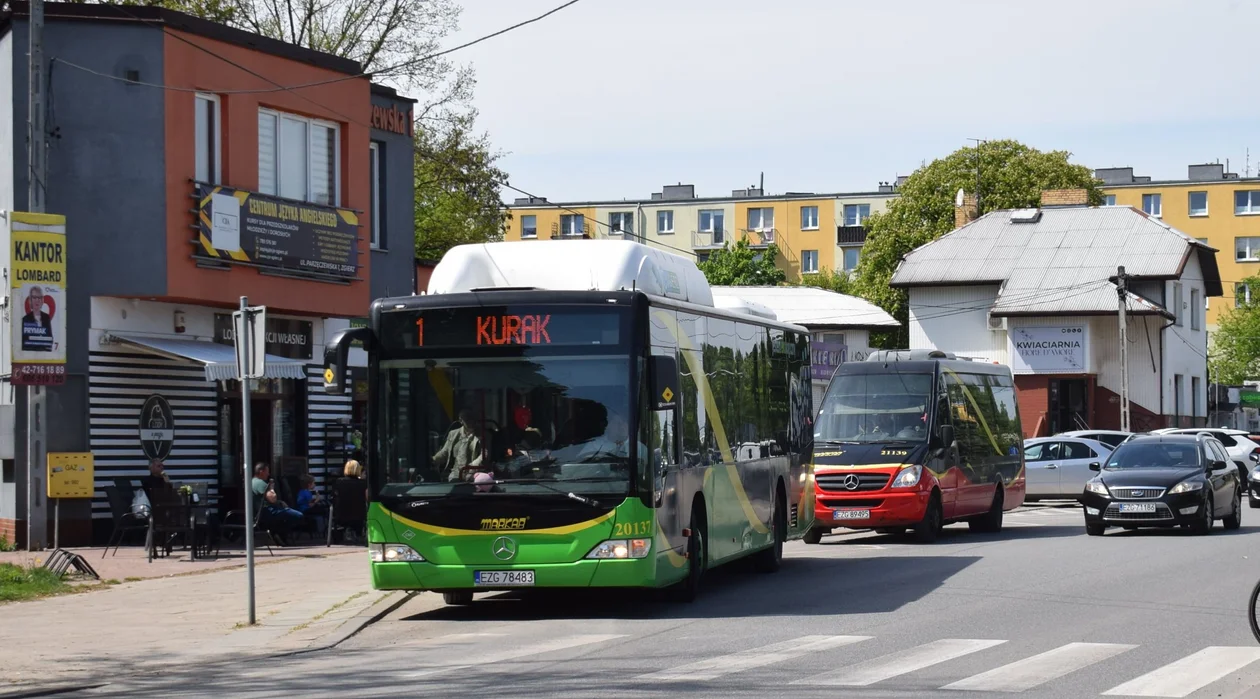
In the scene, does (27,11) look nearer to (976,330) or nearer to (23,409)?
(23,409)

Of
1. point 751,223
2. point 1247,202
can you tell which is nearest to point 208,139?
point 751,223

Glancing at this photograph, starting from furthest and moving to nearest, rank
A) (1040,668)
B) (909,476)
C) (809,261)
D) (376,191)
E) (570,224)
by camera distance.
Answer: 1. (570,224)
2. (809,261)
3. (376,191)
4. (909,476)
5. (1040,668)

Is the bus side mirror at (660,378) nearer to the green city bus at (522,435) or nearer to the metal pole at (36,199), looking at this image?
the green city bus at (522,435)

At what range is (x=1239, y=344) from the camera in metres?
95.2

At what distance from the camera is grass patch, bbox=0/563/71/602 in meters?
17.5

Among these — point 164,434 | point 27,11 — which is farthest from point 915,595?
point 27,11

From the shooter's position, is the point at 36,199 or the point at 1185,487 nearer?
the point at 36,199

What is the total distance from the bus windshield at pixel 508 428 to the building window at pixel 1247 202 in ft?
324

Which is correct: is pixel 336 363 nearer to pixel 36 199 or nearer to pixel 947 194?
pixel 36 199

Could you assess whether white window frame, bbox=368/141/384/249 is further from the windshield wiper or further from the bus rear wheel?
the windshield wiper

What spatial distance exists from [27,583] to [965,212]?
5736 cm

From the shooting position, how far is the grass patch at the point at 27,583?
1747cm

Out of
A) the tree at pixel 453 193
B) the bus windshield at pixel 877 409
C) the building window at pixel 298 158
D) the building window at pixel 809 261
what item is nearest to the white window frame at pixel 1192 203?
the building window at pixel 809 261

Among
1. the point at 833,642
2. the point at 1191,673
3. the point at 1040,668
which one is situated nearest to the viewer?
the point at 1191,673
